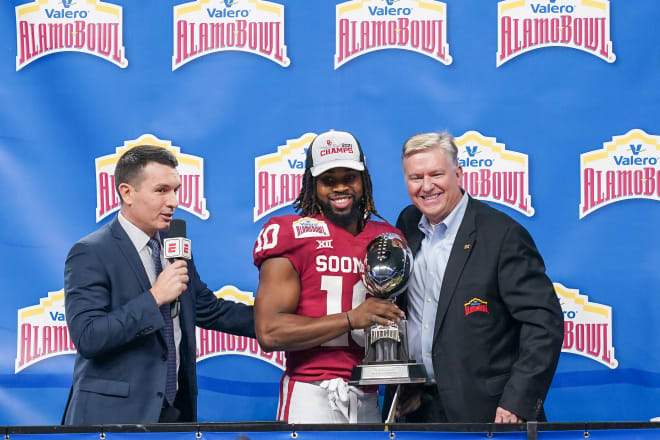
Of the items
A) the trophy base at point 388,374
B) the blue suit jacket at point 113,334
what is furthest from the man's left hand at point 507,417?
the blue suit jacket at point 113,334

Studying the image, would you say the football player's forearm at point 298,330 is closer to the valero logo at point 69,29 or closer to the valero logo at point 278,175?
the valero logo at point 278,175

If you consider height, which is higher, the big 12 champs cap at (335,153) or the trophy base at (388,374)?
the big 12 champs cap at (335,153)

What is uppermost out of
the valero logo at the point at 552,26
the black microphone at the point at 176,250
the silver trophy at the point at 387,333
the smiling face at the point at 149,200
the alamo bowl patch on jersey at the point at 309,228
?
the valero logo at the point at 552,26

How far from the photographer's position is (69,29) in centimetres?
392

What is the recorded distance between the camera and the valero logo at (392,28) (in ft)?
12.6

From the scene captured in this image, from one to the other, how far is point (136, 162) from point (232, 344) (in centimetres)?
110

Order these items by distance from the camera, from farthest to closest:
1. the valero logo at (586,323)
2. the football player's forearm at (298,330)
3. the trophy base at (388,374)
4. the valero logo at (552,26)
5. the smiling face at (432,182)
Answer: the valero logo at (552,26) → the valero logo at (586,323) → the smiling face at (432,182) → the football player's forearm at (298,330) → the trophy base at (388,374)

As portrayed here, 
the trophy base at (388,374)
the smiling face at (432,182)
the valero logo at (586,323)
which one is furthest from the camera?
the valero logo at (586,323)

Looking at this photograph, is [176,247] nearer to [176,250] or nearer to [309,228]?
[176,250]

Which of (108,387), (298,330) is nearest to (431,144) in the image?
(298,330)

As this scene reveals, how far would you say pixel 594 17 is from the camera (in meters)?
3.79

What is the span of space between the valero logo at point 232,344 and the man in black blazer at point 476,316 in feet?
3.42

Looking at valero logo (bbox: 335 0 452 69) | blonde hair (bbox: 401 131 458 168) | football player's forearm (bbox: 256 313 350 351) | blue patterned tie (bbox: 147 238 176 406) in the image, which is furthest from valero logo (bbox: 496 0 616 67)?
blue patterned tie (bbox: 147 238 176 406)

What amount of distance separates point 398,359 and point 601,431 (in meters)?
0.69
